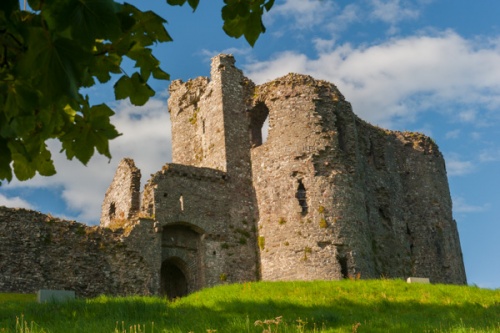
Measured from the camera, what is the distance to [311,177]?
86.2 feet

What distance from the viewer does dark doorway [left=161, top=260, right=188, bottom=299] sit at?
26734 millimetres

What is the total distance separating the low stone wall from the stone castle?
0.12ft

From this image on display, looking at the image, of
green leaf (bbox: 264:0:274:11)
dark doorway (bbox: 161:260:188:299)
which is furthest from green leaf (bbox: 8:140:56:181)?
dark doorway (bbox: 161:260:188:299)

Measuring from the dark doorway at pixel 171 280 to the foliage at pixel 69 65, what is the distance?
2188 centimetres

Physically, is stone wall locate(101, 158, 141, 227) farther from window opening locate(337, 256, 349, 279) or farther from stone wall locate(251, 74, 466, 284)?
window opening locate(337, 256, 349, 279)

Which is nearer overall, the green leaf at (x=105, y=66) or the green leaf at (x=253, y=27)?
the green leaf at (x=105, y=66)

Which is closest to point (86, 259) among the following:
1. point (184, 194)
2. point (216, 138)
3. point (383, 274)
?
point (184, 194)

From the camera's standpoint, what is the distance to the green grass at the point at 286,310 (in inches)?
473

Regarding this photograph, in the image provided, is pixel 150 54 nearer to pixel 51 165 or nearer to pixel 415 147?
pixel 51 165

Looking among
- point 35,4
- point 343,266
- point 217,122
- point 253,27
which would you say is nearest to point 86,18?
point 35,4

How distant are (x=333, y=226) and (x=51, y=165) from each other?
20.8m

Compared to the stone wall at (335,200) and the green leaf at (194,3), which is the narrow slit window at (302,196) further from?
the green leaf at (194,3)

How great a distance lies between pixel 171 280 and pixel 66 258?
555cm

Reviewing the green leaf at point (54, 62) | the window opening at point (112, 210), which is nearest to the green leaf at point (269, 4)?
the green leaf at point (54, 62)
